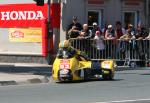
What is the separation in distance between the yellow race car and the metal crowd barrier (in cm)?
680

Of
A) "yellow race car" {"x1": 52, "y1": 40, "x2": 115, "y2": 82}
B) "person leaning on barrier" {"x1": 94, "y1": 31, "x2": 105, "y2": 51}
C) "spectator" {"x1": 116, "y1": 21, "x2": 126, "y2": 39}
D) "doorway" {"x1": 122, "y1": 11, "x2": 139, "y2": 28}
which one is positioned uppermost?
"doorway" {"x1": 122, "y1": 11, "x2": 139, "y2": 28}

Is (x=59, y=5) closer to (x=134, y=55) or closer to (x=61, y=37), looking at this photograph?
(x=61, y=37)

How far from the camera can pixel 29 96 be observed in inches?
598

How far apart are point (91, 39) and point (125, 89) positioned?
1003 cm

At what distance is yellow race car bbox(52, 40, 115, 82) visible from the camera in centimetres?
1905

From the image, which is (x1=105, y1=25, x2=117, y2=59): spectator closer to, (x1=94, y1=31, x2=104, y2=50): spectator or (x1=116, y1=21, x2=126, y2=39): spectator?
(x1=94, y1=31, x2=104, y2=50): spectator

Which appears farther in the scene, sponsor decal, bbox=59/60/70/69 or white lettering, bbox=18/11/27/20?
white lettering, bbox=18/11/27/20

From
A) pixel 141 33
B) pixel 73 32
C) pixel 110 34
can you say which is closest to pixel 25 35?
pixel 73 32

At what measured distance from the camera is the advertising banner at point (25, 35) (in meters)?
28.4

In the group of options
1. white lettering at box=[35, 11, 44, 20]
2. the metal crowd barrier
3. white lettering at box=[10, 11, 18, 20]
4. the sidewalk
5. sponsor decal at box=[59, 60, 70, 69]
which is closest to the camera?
sponsor decal at box=[59, 60, 70, 69]

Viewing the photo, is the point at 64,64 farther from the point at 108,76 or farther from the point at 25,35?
the point at 25,35

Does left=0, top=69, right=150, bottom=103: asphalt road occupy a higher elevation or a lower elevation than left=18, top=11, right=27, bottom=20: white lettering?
lower

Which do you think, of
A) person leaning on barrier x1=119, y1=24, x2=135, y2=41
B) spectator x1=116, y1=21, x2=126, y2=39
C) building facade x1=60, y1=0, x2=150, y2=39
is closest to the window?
building facade x1=60, y1=0, x2=150, y2=39

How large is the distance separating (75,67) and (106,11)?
33.9ft
